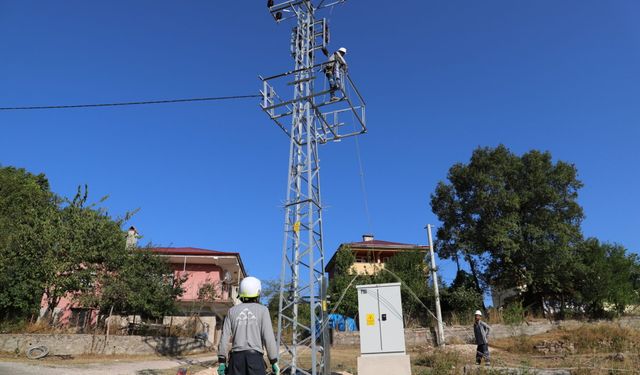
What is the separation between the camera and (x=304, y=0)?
14.3m

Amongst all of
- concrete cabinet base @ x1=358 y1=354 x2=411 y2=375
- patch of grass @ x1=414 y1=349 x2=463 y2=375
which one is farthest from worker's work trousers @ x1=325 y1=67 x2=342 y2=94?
patch of grass @ x1=414 y1=349 x2=463 y2=375

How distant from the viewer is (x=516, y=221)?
2350cm

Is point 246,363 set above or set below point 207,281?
below

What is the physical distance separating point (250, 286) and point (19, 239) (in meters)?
17.1

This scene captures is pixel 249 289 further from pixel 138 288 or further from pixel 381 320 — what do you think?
pixel 138 288

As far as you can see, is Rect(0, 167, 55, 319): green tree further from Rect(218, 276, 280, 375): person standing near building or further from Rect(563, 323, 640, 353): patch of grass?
Rect(563, 323, 640, 353): patch of grass

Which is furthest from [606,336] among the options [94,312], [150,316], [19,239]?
[19,239]

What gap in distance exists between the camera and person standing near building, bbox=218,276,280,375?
14.1ft

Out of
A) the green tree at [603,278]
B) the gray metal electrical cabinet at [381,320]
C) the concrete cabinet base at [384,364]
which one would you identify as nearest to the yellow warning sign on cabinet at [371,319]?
the gray metal electrical cabinet at [381,320]

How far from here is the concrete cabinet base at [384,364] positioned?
385 inches

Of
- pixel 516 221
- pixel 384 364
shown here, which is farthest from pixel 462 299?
pixel 384 364

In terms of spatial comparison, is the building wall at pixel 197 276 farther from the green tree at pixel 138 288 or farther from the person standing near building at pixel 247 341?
the person standing near building at pixel 247 341

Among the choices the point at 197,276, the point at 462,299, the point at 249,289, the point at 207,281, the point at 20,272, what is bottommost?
the point at 249,289

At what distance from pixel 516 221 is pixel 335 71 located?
15638 millimetres
